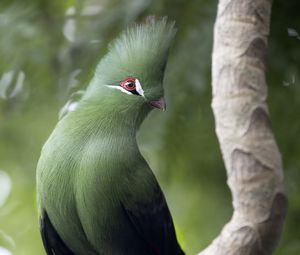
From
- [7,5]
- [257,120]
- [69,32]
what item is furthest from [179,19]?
[257,120]

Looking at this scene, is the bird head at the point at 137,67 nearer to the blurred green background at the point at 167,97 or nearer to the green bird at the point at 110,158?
the green bird at the point at 110,158

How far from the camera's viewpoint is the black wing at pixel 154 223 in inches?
33.3

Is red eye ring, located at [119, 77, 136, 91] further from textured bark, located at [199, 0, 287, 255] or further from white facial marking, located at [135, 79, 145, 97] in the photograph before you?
textured bark, located at [199, 0, 287, 255]

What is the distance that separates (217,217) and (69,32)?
1.42ft

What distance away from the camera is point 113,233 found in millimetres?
829

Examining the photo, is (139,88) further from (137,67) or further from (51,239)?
(51,239)

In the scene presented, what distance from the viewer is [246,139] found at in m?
0.79

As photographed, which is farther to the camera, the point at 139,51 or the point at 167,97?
the point at 167,97

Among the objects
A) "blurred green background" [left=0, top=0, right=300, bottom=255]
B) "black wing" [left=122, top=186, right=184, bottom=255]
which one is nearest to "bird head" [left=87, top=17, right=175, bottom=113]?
"black wing" [left=122, top=186, right=184, bottom=255]

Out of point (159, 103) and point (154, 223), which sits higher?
point (159, 103)

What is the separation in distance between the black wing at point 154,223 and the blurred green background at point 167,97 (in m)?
0.20

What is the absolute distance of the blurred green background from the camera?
3.55 ft

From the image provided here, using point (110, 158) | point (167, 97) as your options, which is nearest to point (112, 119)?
point (110, 158)

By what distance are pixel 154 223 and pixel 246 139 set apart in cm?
17
